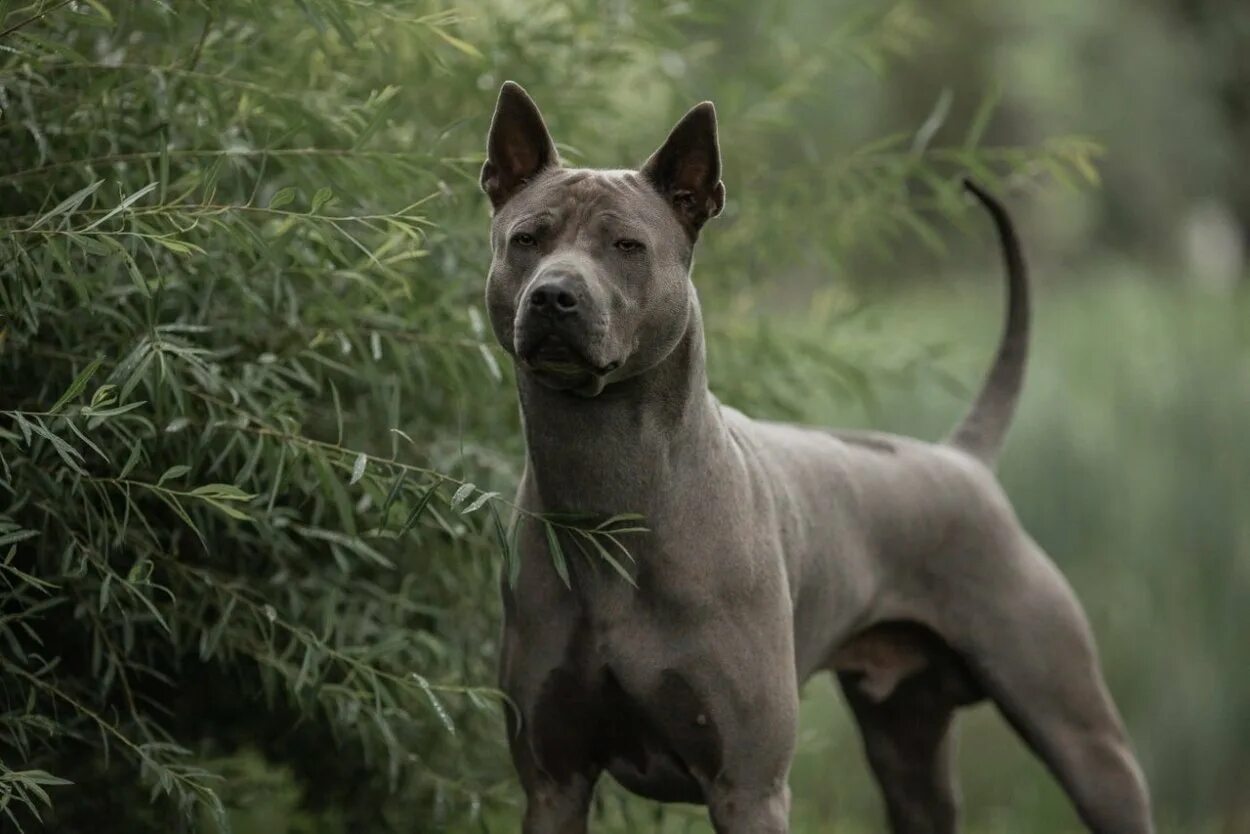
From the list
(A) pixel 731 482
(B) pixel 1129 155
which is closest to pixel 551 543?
(A) pixel 731 482

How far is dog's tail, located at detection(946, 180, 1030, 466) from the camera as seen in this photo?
4.47 metres

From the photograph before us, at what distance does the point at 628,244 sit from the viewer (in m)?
3.10

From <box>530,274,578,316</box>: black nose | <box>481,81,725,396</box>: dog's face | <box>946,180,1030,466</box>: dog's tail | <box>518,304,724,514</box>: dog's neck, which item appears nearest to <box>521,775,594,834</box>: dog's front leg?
<box>518,304,724,514</box>: dog's neck

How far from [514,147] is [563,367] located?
538 millimetres

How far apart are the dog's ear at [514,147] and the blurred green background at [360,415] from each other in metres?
0.18

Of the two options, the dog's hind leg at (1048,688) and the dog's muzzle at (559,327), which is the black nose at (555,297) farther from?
the dog's hind leg at (1048,688)

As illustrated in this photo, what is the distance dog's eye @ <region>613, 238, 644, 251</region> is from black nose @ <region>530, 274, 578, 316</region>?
198 mm

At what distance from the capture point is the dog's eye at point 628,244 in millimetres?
3094

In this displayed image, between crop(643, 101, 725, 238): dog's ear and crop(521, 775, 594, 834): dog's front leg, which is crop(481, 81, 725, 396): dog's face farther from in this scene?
crop(521, 775, 594, 834): dog's front leg

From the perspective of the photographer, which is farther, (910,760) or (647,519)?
(910,760)

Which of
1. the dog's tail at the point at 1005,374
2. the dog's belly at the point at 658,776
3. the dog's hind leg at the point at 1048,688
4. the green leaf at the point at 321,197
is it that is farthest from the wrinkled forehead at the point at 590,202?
the dog's tail at the point at 1005,374

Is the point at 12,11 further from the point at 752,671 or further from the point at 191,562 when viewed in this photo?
the point at 752,671

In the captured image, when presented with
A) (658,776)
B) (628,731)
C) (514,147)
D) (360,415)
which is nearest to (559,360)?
(514,147)

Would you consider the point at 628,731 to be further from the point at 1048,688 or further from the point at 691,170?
the point at 1048,688
